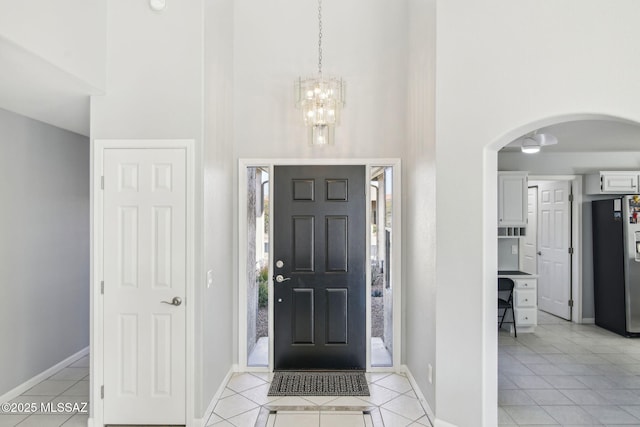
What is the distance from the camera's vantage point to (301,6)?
3.85m

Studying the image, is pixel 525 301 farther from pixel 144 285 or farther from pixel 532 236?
pixel 144 285

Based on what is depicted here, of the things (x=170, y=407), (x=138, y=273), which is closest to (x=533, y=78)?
(x=138, y=273)

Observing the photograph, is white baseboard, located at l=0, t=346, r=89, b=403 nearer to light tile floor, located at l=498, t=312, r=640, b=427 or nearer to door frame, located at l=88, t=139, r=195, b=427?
door frame, located at l=88, t=139, r=195, b=427

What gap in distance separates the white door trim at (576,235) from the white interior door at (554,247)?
63mm

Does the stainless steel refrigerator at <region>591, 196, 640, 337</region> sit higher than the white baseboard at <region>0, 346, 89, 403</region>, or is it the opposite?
the stainless steel refrigerator at <region>591, 196, 640, 337</region>

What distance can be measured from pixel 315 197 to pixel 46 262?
2.65 m

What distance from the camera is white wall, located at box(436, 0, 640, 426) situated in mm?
2271

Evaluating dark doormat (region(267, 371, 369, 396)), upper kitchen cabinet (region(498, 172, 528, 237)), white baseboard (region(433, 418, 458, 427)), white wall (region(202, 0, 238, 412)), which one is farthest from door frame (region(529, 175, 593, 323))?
white wall (region(202, 0, 238, 412))

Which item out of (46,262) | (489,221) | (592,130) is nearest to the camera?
(489,221)

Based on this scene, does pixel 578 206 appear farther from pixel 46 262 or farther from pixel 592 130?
pixel 46 262

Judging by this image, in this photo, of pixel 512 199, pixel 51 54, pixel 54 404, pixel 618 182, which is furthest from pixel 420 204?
pixel 618 182

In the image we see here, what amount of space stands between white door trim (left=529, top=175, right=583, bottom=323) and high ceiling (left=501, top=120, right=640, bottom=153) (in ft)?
1.41

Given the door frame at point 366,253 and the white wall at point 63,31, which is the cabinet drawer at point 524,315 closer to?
the door frame at point 366,253

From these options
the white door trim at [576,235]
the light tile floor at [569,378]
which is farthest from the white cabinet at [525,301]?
the white door trim at [576,235]
